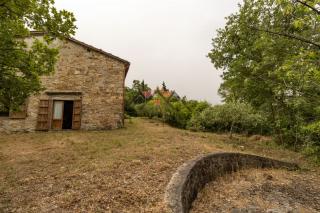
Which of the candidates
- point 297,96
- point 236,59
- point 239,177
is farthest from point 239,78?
point 239,177

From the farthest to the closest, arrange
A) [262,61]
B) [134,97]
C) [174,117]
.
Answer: [134,97] → [174,117] → [262,61]

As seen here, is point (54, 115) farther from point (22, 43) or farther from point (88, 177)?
point (88, 177)

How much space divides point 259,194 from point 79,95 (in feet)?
37.0

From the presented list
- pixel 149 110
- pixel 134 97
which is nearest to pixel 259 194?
pixel 149 110

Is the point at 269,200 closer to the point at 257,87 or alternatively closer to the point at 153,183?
the point at 153,183

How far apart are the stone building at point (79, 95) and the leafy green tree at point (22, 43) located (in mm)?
7967

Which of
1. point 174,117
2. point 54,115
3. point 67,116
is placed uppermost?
point 174,117

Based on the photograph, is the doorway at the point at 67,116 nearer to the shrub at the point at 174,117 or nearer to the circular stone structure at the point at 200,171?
the shrub at the point at 174,117

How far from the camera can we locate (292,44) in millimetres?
11891

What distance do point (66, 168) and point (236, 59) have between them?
37.7ft

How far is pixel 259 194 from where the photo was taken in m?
6.41

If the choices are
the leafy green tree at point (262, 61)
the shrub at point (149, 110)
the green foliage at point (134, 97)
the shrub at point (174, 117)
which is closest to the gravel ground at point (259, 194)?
the leafy green tree at point (262, 61)

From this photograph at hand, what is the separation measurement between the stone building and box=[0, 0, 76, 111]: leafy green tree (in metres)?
7.97

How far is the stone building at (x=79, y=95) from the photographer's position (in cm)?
1402
